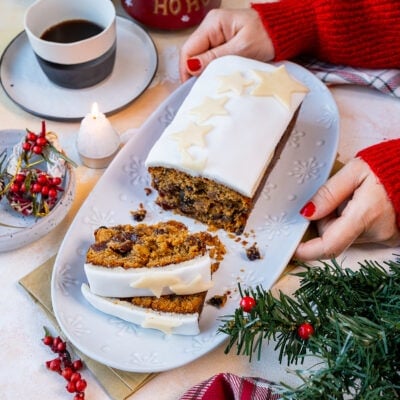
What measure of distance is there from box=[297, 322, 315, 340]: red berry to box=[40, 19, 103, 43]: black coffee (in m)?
0.92

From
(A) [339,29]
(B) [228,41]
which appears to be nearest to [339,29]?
(A) [339,29]

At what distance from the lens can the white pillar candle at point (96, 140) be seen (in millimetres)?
1387

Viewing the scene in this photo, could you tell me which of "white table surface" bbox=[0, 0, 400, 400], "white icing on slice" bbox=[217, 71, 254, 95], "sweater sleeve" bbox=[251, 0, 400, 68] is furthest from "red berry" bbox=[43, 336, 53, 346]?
"sweater sleeve" bbox=[251, 0, 400, 68]

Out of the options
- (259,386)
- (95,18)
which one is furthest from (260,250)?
(95,18)

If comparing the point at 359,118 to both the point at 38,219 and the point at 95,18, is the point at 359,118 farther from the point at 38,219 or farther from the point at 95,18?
the point at 38,219

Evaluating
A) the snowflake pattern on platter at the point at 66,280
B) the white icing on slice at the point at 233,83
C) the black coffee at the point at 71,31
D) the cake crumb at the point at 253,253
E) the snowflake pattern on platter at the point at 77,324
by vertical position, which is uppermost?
the white icing on slice at the point at 233,83

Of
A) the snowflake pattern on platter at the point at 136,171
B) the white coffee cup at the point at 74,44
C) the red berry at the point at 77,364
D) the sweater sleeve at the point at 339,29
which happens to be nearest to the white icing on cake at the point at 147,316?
the red berry at the point at 77,364

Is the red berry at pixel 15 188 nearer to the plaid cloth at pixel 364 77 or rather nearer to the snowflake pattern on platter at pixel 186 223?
the snowflake pattern on platter at pixel 186 223

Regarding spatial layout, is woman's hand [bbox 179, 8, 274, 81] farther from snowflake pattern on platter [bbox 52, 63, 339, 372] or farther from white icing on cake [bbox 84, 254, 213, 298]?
white icing on cake [bbox 84, 254, 213, 298]

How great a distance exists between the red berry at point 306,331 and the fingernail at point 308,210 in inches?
14.7

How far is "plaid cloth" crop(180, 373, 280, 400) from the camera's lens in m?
1.06

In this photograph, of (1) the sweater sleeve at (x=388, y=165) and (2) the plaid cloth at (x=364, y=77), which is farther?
(2) the plaid cloth at (x=364, y=77)

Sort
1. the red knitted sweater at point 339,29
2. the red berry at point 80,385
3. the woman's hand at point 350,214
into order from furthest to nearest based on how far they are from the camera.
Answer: the red knitted sweater at point 339,29 < the woman's hand at point 350,214 < the red berry at point 80,385

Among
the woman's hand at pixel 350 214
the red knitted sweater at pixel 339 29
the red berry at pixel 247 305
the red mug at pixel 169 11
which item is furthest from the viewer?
the red mug at pixel 169 11
